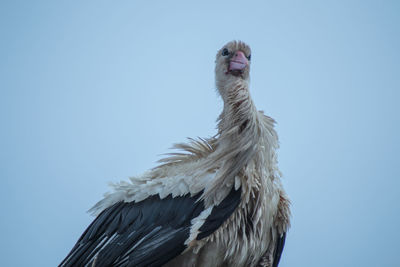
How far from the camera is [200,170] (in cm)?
318

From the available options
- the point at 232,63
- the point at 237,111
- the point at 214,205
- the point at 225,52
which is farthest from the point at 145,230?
the point at 225,52

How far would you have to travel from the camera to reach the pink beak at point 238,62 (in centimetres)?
347

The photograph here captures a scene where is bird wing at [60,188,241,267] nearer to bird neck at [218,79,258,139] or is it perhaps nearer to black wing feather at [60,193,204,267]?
black wing feather at [60,193,204,267]

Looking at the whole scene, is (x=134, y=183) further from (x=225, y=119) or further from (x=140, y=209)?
(x=225, y=119)

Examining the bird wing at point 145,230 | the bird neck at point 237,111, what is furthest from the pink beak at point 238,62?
the bird wing at point 145,230

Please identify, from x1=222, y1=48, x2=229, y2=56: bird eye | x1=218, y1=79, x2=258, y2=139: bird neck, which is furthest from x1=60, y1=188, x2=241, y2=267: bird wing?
x1=222, y1=48, x2=229, y2=56: bird eye

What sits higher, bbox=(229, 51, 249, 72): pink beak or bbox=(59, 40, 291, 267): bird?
bbox=(229, 51, 249, 72): pink beak

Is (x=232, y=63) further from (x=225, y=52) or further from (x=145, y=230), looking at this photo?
(x=145, y=230)

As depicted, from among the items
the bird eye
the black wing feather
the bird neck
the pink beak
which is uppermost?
the bird eye

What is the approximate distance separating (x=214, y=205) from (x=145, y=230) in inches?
25.6

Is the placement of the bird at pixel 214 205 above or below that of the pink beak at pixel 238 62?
below

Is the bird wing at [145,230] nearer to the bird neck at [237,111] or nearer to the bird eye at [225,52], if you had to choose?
→ the bird neck at [237,111]

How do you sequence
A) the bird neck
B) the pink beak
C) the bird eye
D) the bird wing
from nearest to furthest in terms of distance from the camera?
1. the bird wing
2. the bird neck
3. the pink beak
4. the bird eye

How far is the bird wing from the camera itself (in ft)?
9.46
